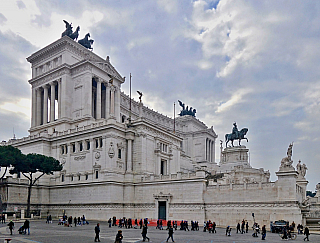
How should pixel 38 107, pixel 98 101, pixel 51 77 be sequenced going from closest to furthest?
1. pixel 98 101
2. pixel 51 77
3. pixel 38 107

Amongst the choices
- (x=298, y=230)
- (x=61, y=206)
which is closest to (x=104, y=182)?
(x=61, y=206)

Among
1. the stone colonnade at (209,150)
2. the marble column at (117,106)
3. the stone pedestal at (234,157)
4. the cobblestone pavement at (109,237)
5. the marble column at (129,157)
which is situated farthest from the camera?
the stone colonnade at (209,150)

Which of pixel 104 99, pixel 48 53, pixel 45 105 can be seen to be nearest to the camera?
pixel 48 53

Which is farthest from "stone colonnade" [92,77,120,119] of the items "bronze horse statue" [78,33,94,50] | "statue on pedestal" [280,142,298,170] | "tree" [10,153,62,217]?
"statue on pedestal" [280,142,298,170]

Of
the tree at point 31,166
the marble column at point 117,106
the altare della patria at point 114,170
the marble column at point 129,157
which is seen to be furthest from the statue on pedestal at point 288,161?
the marble column at point 117,106

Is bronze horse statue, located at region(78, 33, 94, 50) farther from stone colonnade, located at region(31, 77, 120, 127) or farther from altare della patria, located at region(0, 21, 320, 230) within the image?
stone colonnade, located at region(31, 77, 120, 127)

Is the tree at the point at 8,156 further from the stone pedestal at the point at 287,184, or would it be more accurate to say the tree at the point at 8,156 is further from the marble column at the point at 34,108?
the stone pedestal at the point at 287,184

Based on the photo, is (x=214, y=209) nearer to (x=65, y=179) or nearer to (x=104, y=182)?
(x=104, y=182)

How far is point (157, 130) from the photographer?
2744 inches

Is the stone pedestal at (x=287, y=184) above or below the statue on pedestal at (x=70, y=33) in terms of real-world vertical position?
below

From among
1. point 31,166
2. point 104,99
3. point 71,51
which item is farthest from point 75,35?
point 31,166

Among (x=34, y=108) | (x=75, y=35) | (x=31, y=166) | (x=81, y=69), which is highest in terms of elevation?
(x=75, y=35)

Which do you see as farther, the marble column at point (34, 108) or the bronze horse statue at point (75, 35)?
the bronze horse statue at point (75, 35)

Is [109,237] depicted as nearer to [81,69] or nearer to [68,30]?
[81,69]
